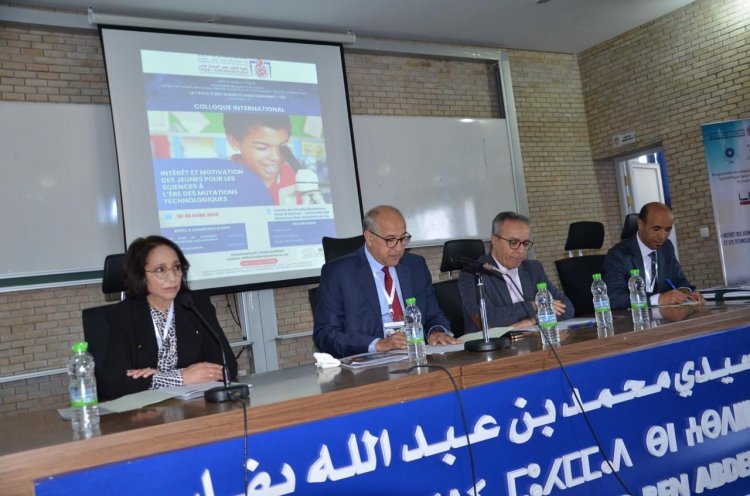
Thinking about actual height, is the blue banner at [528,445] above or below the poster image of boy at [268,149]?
below

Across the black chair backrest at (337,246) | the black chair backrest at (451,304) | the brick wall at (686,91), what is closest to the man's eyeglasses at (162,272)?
the black chair backrest at (337,246)

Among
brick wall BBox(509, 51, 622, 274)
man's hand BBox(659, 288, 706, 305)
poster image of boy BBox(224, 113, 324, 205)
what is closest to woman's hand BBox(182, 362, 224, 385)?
man's hand BBox(659, 288, 706, 305)

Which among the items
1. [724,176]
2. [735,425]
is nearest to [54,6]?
[735,425]

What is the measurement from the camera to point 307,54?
6652 mm

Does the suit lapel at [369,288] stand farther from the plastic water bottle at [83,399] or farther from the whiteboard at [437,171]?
the whiteboard at [437,171]

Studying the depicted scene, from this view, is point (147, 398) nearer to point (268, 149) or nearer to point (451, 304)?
point (451, 304)

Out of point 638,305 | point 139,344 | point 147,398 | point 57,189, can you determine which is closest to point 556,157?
point 57,189

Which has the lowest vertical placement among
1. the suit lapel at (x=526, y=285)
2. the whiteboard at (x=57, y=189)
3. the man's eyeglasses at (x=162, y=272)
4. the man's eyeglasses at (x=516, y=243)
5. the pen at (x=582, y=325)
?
the pen at (x=582, y=325)

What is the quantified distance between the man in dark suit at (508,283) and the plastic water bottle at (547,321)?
336 millimetres

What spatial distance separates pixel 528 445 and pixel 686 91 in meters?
6.92

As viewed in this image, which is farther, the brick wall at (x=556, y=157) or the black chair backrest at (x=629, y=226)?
the brick wall at (x=556, y=157)

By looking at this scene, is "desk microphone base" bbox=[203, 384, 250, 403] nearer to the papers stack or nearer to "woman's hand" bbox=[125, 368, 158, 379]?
the papers stack

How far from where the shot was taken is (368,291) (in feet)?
10.6

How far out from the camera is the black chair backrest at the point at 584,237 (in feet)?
20.7
